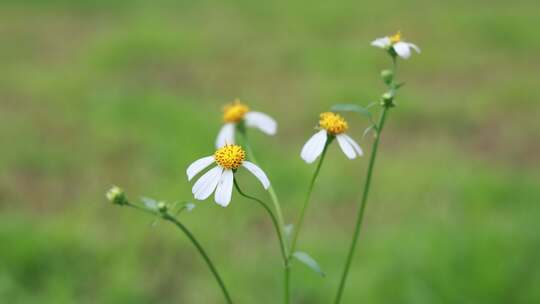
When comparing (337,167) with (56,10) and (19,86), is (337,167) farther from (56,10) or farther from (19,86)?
(56,10)

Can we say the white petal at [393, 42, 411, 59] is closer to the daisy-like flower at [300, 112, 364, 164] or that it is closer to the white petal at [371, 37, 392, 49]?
the white petal at [371, 37, 392, 49]

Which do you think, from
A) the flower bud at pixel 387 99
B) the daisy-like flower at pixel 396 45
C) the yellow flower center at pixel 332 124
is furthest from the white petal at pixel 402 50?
the yellow flower center at pixel 332 124

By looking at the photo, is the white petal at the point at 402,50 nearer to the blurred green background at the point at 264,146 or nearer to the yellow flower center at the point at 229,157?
the yellow flower center at the point at 229,157

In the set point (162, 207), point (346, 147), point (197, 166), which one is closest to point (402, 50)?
point (346, 147)

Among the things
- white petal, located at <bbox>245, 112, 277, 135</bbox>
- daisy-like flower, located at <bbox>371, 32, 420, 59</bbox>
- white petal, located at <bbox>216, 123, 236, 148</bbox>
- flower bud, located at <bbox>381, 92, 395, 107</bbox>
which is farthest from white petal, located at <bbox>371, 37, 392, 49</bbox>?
white petal, located at <bbox>216, 123, 236, 148</bbox>

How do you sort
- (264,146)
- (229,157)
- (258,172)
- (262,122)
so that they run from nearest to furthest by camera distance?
1. (258,172)
2. (229,157)
3. (262,122)
4. (264,146)

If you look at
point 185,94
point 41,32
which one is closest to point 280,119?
point 185,94

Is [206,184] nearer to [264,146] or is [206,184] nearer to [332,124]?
[332,124]
